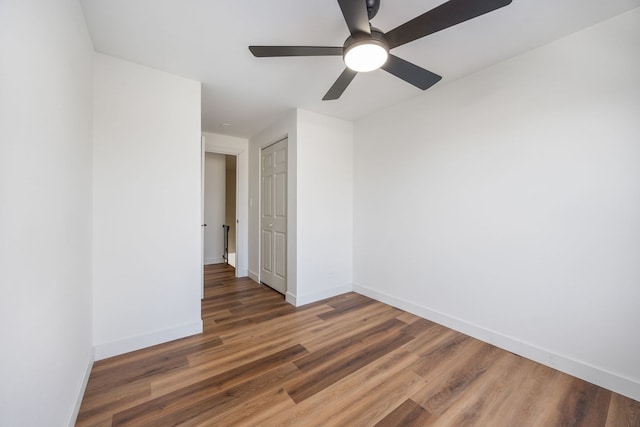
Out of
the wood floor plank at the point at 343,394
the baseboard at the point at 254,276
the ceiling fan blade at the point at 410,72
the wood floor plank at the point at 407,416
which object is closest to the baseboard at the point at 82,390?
the wood floor plank at the point at 343,394

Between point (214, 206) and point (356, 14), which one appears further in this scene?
point (214, 206)

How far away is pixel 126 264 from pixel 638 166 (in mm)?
3768

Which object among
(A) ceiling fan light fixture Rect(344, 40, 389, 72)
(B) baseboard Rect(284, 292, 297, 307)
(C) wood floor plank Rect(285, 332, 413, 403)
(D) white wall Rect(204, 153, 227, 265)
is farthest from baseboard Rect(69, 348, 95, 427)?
(D) white wall Rect(204, 153, 227, 265)

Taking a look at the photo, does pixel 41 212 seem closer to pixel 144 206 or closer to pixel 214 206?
pixel 144 206

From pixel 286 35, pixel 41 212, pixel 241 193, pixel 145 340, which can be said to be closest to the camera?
pixel 41 212

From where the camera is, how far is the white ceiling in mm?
1537

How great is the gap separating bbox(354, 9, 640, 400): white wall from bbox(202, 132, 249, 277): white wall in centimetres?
263

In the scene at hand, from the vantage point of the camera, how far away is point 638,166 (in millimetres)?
1563

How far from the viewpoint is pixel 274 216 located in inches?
141

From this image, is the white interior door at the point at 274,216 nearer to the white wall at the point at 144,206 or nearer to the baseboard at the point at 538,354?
the white wall at the point at 144,206

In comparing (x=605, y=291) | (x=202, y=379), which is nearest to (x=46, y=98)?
(x=202, y=379)

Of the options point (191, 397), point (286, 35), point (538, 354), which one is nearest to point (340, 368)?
point (191, 397)

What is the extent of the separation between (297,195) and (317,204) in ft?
1.06

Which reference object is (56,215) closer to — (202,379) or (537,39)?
(202,379)
